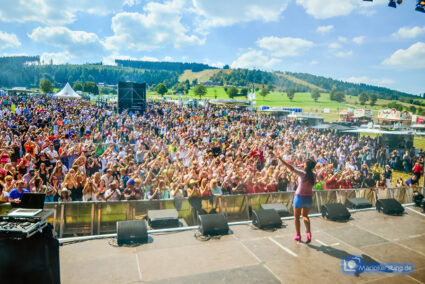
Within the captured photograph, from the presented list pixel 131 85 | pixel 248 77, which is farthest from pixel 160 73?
pixel 131 85

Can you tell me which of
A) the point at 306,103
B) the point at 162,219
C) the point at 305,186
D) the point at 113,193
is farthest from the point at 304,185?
the point at 306,103

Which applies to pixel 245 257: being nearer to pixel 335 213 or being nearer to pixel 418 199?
pixel 335 213

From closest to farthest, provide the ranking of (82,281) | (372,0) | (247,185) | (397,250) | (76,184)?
(82,281) → (397,250) → (76,184) → (372,0) → (247,185)

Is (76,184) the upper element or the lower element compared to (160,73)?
lower

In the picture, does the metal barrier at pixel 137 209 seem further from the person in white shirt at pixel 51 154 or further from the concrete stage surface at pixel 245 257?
the person in white shirt at pixel 51 154

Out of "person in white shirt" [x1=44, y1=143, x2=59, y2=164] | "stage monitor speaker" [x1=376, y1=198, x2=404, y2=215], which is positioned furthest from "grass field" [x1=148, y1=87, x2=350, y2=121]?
"stage monitor speaker" [x1=376, y1=198, x2=404, y2=215]

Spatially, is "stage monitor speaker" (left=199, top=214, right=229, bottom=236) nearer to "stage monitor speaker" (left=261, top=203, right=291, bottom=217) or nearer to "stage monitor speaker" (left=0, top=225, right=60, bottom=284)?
"stage monitor speaker" (left=261, top=203, right=291, bottom=217)

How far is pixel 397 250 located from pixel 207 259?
351 centimetres

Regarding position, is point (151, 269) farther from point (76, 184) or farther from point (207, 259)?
point (76, 184)

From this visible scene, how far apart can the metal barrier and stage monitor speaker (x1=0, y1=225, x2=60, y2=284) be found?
1.78m

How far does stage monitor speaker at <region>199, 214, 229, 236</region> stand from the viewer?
5.17 m

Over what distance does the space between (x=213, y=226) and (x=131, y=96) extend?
19.3 meters

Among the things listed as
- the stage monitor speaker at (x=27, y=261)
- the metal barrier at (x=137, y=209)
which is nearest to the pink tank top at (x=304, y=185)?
the metal barrier at (x=137, y=209)

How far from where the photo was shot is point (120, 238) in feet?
15.3
